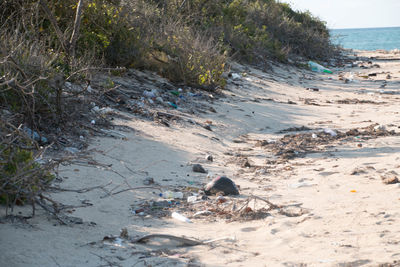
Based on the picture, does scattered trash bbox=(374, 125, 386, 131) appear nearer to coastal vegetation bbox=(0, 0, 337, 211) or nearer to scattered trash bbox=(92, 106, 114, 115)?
coastal vegetation bbox=(0, 0, 337, 211)

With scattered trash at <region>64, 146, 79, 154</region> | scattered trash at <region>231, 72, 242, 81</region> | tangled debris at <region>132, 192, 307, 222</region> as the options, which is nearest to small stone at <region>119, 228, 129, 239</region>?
tangled debris at <region>132, 192, 307, 222</region>

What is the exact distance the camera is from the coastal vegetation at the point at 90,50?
285 centimetres

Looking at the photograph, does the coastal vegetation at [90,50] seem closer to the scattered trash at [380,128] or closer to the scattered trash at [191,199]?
the scattered trash at [191,199]

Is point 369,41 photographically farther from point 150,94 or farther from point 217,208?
point 217,208

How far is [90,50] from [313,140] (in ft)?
11.9

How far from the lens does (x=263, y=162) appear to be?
16.7ft

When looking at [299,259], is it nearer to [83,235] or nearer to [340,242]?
[340,242]

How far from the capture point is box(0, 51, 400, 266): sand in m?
2.48

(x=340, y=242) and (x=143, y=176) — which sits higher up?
(x=340, y=242)

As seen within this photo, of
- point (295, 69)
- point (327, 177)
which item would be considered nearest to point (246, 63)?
point (295, 69)

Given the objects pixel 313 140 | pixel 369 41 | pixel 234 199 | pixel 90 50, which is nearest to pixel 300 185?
pixel 234 199

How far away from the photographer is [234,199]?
3.71 m

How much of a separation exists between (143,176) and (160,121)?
186 cm

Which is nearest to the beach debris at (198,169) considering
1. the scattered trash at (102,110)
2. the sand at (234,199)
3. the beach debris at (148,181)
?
the sand at (234,199)
